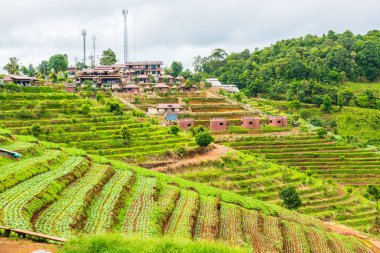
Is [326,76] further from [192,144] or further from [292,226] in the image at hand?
[292,226]

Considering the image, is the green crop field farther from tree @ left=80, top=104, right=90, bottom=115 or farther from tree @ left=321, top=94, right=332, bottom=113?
tree @ left=321, top=94, right=332, bottom=113

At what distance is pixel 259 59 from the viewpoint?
275ft

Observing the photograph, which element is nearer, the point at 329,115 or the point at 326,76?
the point at 329,115

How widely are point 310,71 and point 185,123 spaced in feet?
107

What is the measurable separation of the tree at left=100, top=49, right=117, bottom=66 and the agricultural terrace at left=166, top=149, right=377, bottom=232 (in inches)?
1829

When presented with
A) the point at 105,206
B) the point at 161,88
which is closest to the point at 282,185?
the point at 105,206

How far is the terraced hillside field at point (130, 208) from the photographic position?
15.6m

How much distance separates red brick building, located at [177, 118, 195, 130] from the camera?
4581 centimetres

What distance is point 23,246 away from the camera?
11883mm

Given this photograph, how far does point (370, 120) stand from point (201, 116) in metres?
22.6

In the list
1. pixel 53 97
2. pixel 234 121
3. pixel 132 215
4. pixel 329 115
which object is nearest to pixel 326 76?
pixel 329 115

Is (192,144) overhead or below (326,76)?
below

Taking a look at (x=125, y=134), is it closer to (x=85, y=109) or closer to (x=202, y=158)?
(x=85, y=109)

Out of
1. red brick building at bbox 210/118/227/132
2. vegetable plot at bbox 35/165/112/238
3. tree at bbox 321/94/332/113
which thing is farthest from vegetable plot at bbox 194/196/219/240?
tree at bbox 321/94/332/113
